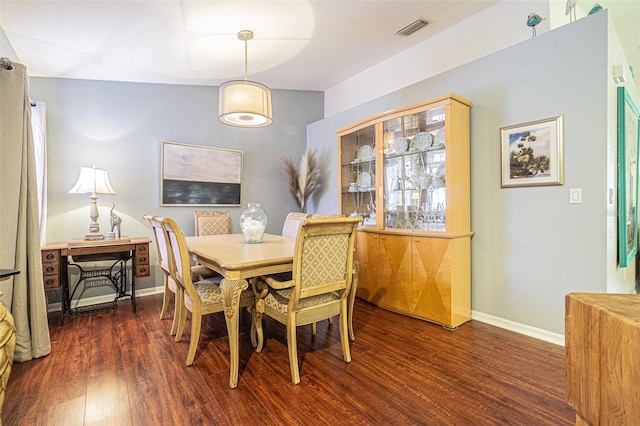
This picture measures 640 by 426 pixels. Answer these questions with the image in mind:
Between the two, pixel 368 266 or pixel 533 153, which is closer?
pixel 533 153

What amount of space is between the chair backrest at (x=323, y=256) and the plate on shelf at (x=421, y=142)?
1.47 meters

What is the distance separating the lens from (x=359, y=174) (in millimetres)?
3943

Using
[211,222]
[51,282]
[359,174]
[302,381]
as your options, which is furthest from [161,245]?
[359,174]

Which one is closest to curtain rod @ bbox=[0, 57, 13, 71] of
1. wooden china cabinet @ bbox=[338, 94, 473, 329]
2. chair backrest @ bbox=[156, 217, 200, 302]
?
chair backrest @ bbox=[156, 217, 200, 302]

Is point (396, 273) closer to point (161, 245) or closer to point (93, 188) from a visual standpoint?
point (161, 245)

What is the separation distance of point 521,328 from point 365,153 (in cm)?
238

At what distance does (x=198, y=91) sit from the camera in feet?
13.8

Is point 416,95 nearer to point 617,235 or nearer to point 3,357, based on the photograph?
point 617,235

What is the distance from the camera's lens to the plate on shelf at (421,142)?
3.10 metres

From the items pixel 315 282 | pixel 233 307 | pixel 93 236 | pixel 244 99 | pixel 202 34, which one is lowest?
pixel 233 307

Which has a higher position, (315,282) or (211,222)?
(211,222)

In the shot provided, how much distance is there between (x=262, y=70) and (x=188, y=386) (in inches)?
139

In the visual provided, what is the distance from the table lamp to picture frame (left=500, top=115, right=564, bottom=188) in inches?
157

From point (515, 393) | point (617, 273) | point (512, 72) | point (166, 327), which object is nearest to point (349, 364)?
point (515, 393)
